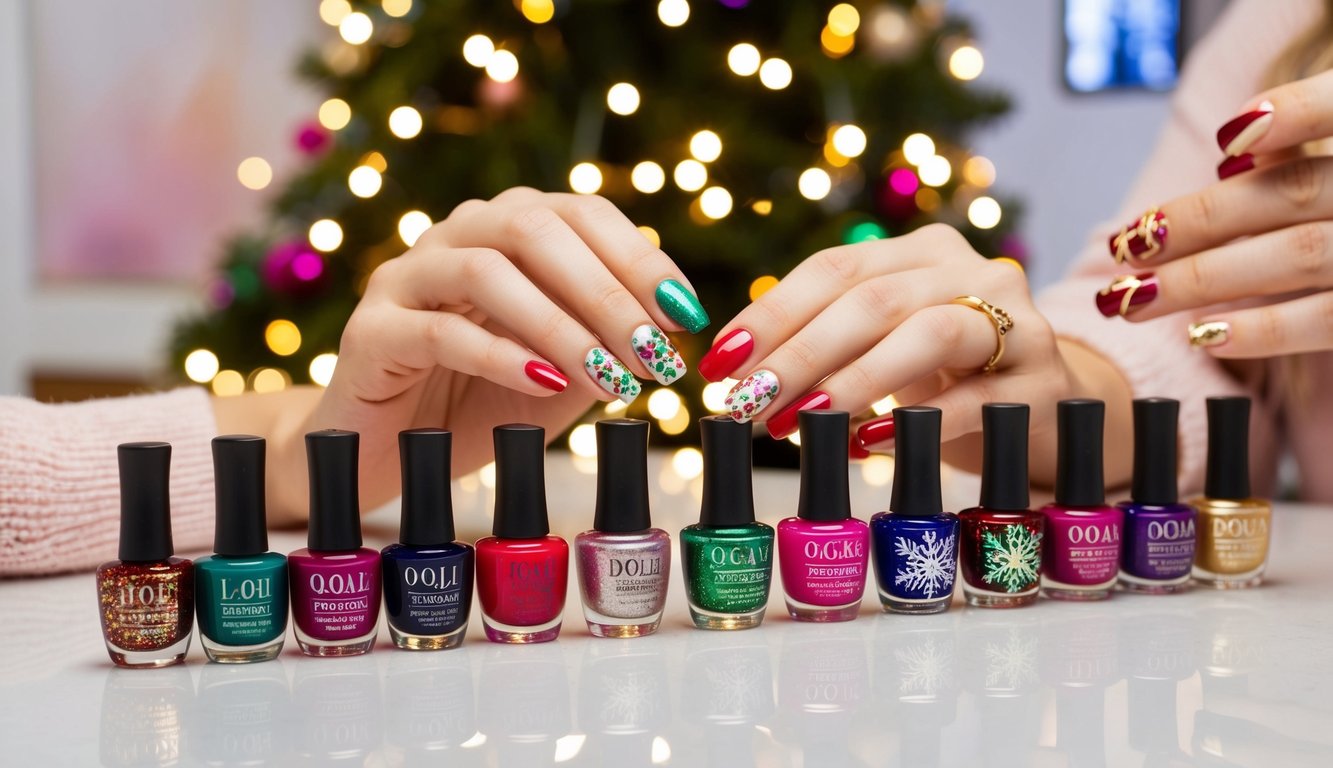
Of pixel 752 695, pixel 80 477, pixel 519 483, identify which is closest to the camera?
pixel 752 695

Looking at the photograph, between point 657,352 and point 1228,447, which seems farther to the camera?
point 1228,447

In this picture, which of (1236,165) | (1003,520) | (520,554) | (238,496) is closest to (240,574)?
(238,496)

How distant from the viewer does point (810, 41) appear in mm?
1871

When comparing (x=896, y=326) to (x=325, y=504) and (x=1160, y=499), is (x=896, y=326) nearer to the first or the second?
(x=1160, y=499)

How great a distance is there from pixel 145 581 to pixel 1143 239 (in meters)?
0.83

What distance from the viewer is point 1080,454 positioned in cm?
87

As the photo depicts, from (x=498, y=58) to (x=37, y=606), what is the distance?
46.2 inches

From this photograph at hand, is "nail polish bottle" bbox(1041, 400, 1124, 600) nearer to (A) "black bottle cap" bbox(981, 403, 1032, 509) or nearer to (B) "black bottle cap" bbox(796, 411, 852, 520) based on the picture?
(A) "black bottle cap" bbox(981, 403, 1032, 509)

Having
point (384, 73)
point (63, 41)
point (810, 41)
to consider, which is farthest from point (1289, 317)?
point (63, 41)

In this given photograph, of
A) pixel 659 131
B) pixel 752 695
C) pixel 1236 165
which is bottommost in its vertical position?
pixel 752 695

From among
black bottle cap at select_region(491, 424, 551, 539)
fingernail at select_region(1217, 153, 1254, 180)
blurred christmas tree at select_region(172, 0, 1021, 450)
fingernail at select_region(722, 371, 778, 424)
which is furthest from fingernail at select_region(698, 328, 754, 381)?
blurred christmas tree at select_region(172, 0, 1021, 450)

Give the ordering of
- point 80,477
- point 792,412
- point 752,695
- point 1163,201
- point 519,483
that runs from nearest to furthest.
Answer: point 752,695 < point 519,483 < point 792,412 < point 80,477 < point 1163,201

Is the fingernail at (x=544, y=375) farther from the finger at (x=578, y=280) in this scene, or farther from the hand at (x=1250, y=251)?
the hand at (x=1250, y=251)

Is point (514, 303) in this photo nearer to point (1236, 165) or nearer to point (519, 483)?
point (519, 483)
